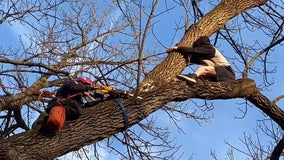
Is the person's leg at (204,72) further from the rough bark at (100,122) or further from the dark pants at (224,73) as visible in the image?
the rough bark at (100,122)

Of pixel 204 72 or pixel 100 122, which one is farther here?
pixel 204 72

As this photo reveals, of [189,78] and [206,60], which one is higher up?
[206,60]

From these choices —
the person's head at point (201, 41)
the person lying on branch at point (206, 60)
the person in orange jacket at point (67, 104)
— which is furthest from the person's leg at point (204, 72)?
the person in orange jacket at point (67, 104)

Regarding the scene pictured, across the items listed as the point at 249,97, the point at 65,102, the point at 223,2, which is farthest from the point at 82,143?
the point at 223,2

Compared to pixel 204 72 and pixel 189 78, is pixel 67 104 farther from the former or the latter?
pixel 204 72

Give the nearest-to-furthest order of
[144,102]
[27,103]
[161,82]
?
[144,102] → [161,82] → [27,103]

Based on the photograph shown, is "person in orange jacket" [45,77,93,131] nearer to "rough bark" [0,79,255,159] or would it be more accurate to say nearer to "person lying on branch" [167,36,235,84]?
"rough bark" [0,79,255,159]

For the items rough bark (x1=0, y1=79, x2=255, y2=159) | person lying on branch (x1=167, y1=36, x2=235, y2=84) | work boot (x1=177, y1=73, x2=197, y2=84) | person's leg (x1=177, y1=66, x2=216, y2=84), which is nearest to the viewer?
rough bark (x1=0, y1=79, x2=255, y2=159)

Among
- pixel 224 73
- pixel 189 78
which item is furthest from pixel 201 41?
pixel 189 78

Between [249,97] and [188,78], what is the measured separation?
71 centimetres

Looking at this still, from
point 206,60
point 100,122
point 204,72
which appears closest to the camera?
point 100,122

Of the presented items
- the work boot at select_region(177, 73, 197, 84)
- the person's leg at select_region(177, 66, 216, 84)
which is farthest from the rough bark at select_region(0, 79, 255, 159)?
the person's leg at select_region(177, 66, 216, 84)

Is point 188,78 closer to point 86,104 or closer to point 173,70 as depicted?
point 173,70

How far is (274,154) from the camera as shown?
5074 mm
